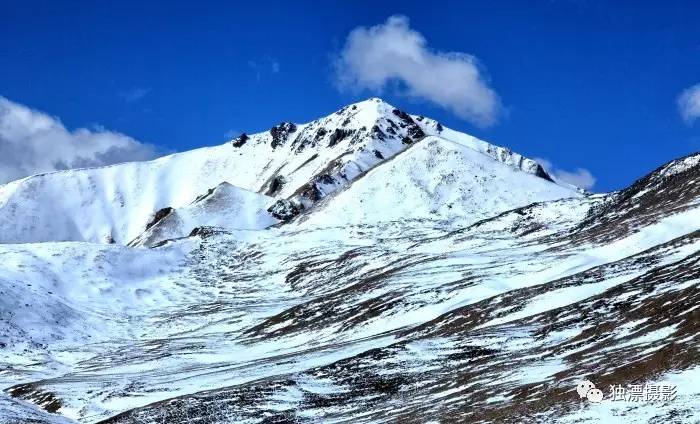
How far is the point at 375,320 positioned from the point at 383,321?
4.95 ft

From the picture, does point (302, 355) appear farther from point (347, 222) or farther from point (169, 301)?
point (347, 222)

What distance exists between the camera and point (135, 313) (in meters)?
118

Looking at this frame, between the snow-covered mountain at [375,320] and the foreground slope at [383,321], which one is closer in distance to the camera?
the foreground slope at [383,321]

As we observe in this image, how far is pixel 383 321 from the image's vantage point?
3022 inches

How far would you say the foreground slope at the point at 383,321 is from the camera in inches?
1460

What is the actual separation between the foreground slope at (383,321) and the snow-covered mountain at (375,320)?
0.83 ft

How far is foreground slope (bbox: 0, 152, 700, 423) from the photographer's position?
A: 37094mm

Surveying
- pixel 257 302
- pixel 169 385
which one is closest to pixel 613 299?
pixel 169 385

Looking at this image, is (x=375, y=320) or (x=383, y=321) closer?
(x=383, y=321)

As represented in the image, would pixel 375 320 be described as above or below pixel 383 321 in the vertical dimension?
above

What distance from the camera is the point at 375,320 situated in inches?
3073

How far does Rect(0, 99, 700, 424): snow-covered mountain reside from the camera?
122 ft

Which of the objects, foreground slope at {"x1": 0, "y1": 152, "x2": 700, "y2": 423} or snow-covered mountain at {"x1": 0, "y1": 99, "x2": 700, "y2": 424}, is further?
snow-covered mountain at {"x1": 0, "y1": 99, "x2": 700, "y2": 424}

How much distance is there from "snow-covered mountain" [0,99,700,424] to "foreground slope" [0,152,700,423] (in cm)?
25
